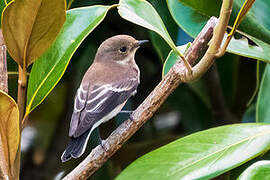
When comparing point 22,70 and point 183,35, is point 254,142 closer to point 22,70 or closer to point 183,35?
point 22,70

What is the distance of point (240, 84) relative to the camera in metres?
3.12

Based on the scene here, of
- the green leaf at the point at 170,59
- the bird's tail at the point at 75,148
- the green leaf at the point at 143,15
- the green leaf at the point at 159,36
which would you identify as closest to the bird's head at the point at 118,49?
the green leaf at the point at 159,36

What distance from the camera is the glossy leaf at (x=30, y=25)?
1.52 meters

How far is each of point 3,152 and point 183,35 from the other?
1.11m

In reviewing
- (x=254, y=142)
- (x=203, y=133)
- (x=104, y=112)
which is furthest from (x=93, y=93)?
(x=254, y=142)

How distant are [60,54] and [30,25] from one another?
0.79ft

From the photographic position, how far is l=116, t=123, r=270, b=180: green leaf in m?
1.57

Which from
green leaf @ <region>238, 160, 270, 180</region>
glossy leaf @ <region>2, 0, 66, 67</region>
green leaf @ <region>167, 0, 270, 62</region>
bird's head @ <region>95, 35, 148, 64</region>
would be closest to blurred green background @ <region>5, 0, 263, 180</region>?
bird's head @ <region>95, 35, 148, 64</region>

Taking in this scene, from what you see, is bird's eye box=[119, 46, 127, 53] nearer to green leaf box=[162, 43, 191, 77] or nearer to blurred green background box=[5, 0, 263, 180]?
blurred green background box=[5, 0, 263, 180]

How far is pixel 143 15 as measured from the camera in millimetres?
1612

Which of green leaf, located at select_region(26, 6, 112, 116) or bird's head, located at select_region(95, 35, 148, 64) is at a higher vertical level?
green leaf, located at select_region(26, 6, 112, 116)

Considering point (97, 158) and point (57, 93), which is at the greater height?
point (97, 158)

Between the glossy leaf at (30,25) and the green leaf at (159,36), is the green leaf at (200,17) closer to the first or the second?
the green leaf at (159,36)

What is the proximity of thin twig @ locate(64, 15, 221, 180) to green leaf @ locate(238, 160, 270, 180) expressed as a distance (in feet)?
1.10
